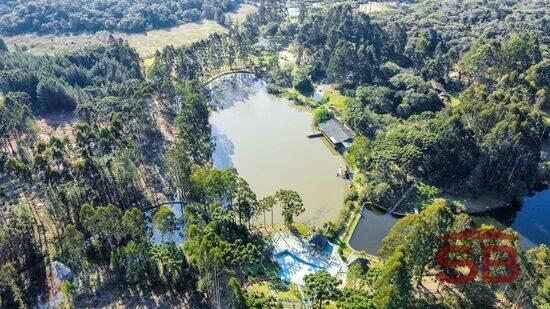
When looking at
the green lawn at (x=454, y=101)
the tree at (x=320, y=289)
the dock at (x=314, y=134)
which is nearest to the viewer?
the tree at (x=320, y=289)

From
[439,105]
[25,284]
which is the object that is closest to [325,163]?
[439,105]

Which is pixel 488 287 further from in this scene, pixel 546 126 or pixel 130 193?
pixel 130 193

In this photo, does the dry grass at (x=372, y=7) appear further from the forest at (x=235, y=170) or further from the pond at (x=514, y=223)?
the pond at (x=514, y=223)

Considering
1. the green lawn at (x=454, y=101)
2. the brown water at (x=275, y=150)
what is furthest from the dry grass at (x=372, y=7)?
the brown water at (x=275, y=150)

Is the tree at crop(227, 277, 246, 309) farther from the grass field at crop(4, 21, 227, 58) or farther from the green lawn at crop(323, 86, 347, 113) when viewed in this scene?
the grass field at crop(4, 21, 227, 58)

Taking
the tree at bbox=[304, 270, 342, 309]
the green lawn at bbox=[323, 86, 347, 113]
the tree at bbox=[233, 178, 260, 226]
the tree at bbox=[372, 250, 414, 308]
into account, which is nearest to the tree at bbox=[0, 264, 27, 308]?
the tree at bbox=[233, 178, 260, 226]

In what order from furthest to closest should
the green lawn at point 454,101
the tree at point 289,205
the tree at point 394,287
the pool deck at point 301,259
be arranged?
the green lawn at point 454,101 < the tree at point 289,205 < the pool deck at point 301,259 < the tree at point 394,287
